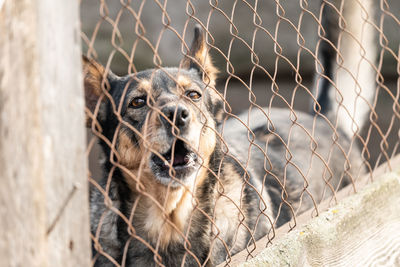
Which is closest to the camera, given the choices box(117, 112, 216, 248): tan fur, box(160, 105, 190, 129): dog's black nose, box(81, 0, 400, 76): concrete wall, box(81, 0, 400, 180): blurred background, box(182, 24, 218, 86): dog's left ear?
box(160, 105, 190, 129): dog's black nose

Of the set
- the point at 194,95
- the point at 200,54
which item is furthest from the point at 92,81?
the point at 200,54

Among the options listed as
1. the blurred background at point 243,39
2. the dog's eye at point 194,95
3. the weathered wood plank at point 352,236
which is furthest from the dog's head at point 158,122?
the blurred background at point 243,39

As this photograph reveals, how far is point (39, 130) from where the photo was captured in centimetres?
139

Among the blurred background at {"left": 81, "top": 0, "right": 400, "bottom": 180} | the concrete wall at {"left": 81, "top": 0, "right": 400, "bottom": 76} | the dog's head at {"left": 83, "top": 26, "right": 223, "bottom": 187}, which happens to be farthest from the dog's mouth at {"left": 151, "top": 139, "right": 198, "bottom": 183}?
the concrete wall at {"left": 81, "top": 0, "right": 400, "bottom": 76}

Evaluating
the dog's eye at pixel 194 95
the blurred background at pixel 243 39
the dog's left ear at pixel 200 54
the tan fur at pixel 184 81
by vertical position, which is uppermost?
the dog's left ear at pixel 200 54

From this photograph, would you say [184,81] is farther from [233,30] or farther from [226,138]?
[233,30]

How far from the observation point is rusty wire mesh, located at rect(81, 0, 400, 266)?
228 cm

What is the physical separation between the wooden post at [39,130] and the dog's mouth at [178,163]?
126cm

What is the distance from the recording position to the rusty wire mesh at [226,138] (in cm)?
228

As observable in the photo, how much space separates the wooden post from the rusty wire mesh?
4.0 inches

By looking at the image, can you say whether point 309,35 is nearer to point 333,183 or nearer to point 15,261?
point 333,183

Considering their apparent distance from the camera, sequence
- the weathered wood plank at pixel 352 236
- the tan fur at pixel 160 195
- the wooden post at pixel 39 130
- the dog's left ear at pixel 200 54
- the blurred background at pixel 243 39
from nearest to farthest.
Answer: the wooden post at pixel 39 130 → the weathered wood plank at pixel 352 236 → the tan fur at pixel 160 195 → the dog's left ear at pixel 200 54 → the blurred background at pixel 243 39

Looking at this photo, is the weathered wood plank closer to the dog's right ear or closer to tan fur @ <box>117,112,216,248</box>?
tan fur @ <box>117,112,216,248</box>

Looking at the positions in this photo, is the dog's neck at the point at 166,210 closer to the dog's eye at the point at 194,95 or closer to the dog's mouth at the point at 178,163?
the dog's mouth at the point at 178,163
